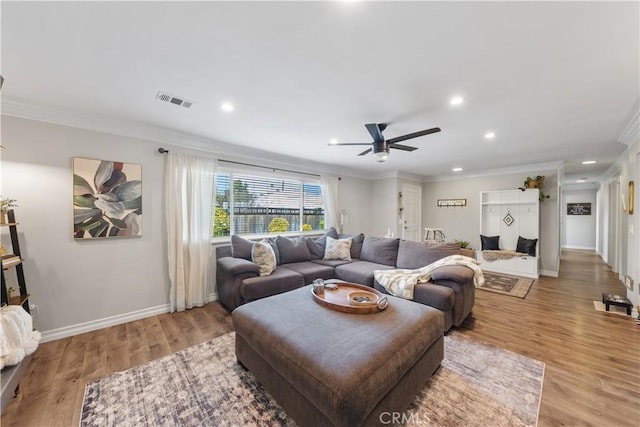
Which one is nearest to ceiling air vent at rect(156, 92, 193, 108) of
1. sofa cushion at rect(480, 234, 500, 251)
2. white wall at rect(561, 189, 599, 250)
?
sofa cushion at rect(480, 234, 500, 251)

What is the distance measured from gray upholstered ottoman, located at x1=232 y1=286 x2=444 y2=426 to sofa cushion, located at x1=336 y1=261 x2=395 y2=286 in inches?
50.3

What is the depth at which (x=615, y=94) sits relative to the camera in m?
2.28

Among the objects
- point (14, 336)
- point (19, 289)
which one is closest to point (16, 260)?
point (19, 289)

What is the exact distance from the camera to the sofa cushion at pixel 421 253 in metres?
3.44

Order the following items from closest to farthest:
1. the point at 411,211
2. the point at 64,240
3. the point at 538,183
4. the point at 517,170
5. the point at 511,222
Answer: the point at 64,240, the point at 538,183, the point at 517,170, the point at 511,222, the point at 411,211

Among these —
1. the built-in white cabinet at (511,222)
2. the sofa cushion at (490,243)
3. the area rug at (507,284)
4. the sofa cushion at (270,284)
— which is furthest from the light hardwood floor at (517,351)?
the sofa cushion at (490,243)

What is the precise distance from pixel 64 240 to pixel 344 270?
3.47 metres

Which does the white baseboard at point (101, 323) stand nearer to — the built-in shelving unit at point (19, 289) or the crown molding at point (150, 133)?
the built-in shelving unit at point (19, 289)

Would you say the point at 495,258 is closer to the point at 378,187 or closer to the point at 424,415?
the point at 378,187

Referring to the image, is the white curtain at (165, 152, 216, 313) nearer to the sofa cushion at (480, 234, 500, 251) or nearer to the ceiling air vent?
the ceiling air vent

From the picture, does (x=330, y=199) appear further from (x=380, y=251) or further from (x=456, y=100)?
(x=456, y=100)

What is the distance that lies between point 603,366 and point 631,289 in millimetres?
2303

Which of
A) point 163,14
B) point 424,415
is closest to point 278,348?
point 424,415

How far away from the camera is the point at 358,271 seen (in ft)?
11.9
